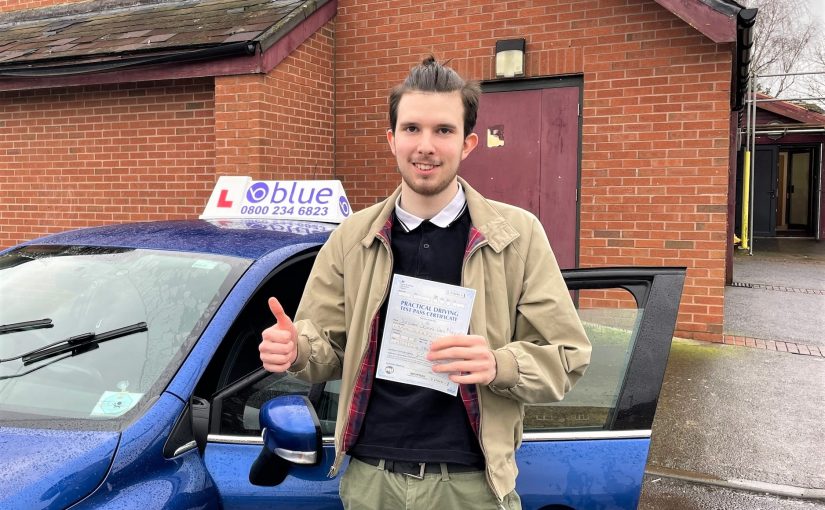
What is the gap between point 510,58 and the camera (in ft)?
21.9

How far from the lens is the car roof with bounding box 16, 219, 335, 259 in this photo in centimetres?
258

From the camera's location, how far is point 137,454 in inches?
72.4

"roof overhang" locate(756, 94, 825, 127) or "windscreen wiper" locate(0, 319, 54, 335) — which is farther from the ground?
"roof overhang" locate(756, 94, 825, 127)

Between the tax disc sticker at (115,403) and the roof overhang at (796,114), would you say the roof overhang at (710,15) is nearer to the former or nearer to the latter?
the tax disc sticker at (115,403)

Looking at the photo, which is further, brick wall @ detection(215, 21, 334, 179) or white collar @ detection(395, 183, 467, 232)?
brick wall @ detection(215, 21, 334, 179)

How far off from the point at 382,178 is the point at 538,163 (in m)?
1.61

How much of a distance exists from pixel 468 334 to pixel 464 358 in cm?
12

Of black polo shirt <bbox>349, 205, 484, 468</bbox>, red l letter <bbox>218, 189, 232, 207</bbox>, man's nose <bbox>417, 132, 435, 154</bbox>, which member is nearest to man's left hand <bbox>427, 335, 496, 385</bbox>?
black polo shirt <bbox>349, 205, 484, 468</bbox>

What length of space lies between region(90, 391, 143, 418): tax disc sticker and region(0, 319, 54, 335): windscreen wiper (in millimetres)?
511

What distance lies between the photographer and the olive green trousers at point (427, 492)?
1.67m

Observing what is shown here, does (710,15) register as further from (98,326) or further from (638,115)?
(98,326)

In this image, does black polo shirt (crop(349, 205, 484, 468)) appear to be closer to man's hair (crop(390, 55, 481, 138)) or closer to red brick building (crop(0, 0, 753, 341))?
man's hair (crop(390, 55, 481, 138))

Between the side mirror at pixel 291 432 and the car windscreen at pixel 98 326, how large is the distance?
0.40 metres

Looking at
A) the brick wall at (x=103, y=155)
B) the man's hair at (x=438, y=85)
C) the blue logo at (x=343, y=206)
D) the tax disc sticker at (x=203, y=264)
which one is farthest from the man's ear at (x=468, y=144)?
the brick wall at (x=103, y=155)
